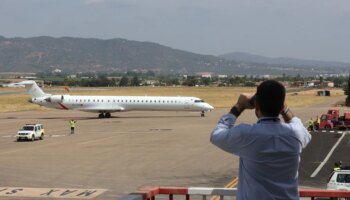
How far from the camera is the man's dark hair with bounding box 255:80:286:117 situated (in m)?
4.94

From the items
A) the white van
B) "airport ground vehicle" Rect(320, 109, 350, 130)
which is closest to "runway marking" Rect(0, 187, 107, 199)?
the white van

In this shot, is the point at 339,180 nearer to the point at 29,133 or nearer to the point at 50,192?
the point at 50,192

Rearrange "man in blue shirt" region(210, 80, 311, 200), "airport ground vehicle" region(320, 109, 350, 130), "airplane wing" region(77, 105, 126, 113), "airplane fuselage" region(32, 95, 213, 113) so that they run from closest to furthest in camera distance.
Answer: "man in blue shirt" region(210, 80, 311, 200) → "airport ground vehicle" region(320, 109, 350, 130) → "airplane fuselage" region(32, 95, 213, 113) → "airplane wing" region(77, 105, 126, 113)

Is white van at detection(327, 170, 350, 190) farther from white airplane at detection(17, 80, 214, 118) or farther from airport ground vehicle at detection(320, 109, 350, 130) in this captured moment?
white airplane at detection(17, 80, 214, 118)

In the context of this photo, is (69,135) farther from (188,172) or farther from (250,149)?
(250,149)

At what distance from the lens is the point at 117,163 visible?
30.5 meters

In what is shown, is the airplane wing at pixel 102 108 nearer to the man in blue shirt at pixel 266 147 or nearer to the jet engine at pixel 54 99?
the jet engine at pixel 54 99

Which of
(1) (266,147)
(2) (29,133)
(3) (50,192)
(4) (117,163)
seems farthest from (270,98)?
(2) (29,133)

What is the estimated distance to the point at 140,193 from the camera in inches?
239

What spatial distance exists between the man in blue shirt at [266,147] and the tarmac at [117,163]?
16.3 meters

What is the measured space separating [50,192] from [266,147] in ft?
59.6

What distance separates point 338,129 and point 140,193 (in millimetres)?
52805

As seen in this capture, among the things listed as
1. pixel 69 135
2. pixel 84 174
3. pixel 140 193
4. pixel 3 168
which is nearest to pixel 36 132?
pixel 69 135

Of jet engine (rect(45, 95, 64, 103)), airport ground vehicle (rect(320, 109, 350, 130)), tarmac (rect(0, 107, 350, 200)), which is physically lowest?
airport ground vehicle (rect(320, 109, 350, 130))
